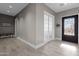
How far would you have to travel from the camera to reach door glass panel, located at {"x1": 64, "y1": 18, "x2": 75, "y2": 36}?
4.95 metres

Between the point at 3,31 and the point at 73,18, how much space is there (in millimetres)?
7334

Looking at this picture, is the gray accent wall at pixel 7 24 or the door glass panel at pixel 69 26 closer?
the door glass panel at pixel 69 26

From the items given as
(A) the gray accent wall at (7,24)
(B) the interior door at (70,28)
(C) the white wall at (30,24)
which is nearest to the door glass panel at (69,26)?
(B) the interior door at (70,28)

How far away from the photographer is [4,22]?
7.49 m

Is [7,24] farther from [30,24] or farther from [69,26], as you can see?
[69,26]

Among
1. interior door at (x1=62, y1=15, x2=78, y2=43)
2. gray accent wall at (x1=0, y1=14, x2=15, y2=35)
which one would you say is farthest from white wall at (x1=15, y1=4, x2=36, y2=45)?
gray accent wall at (x1=0, y1=14, x2=15, y2=35)

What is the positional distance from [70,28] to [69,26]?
180 millimetres

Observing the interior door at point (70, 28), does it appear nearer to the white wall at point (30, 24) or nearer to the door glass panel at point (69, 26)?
the door glass panel at point (69, 26)

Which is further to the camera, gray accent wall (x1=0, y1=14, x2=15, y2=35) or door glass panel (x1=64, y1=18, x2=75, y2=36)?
gray accent wall (x1=0, y1=14, x2=15, y2=35)

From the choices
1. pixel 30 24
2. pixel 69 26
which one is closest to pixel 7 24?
pixel 30 24

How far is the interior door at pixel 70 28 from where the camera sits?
474 centimetres

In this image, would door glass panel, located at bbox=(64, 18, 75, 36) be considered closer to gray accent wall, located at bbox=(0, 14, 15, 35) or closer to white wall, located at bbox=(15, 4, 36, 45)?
white wall, located at bbox=(15, 4, 36, 45)

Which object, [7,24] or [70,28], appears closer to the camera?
[70,28]

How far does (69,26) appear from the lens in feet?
16.9
